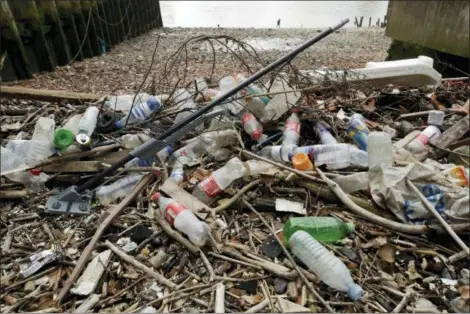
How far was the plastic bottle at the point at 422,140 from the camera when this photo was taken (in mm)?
2719

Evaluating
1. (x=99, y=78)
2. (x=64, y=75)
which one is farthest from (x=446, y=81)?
(x=64, y=75)

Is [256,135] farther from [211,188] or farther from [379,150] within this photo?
[379,150]

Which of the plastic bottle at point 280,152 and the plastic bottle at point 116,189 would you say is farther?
the plastic bottle at point 280,152

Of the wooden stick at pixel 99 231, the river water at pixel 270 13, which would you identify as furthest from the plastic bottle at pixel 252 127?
the river water at pixel 270 13

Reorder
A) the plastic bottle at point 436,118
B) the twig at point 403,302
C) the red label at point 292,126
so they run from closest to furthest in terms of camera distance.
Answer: the twig at point 403,302
the red label at point 292,126
the plastic bottle at point 436,118

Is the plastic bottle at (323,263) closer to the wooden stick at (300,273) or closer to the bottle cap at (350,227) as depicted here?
the wooden stick at (300,273)

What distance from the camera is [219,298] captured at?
5.81 feet

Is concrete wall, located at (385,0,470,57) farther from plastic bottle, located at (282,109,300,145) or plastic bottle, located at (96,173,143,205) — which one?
plastic bottle, located at (96,173,143,205)

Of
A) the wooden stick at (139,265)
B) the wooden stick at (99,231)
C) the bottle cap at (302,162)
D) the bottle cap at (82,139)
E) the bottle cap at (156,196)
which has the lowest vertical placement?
the wooden stick at (139,265)

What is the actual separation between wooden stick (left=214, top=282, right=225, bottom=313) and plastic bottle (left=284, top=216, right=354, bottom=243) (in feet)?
1.67

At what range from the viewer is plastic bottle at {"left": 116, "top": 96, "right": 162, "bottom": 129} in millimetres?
3309

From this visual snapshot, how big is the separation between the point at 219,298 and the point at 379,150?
62.8 inches

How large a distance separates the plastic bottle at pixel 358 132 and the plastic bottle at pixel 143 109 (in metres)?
1.87

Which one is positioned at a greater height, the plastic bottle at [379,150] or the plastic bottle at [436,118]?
the plastic bottle at [379,150]
